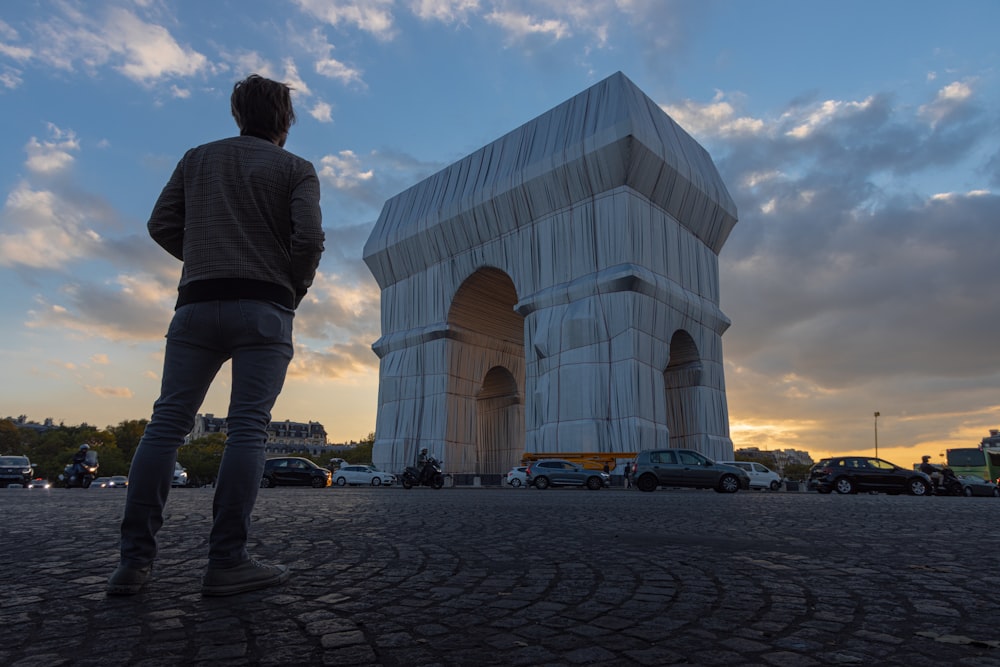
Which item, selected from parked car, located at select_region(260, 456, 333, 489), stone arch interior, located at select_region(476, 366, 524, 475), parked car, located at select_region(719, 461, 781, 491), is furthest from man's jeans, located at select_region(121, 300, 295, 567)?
stone arch interior, located at select_region(476, 366, 524, 475)

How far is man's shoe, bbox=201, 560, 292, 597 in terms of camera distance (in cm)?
300

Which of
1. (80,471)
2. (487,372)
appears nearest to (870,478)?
(487,372)

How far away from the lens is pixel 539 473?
85.7 ft

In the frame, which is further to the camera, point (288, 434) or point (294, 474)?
point (288, 434)

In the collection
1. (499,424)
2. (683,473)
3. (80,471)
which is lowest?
(80,471)

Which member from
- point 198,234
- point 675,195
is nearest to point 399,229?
point 675,195

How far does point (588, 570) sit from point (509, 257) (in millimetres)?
30340

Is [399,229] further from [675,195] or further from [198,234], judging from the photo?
[198,234]

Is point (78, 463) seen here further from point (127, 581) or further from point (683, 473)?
point (127, 581)

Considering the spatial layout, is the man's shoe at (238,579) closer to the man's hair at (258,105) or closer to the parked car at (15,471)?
the man's hair at (258,105)

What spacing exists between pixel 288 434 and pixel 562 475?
457 ft

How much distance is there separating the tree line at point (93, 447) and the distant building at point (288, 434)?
3521cm

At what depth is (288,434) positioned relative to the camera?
155 meters

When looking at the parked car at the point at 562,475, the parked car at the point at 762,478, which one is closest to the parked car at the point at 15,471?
the parked car at the point at 562,475
